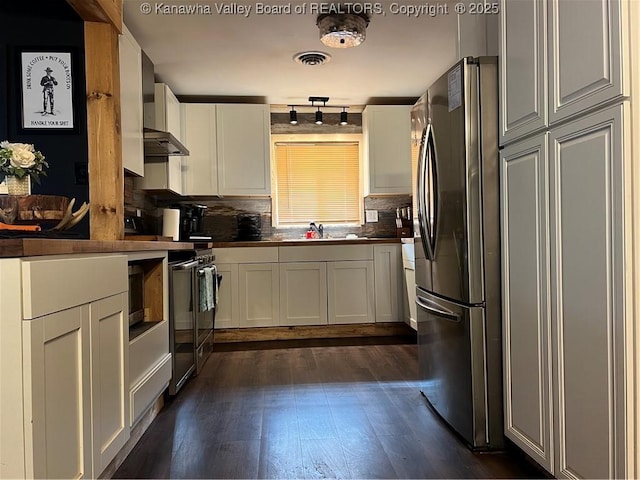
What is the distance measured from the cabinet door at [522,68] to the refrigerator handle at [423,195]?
0.52 meters

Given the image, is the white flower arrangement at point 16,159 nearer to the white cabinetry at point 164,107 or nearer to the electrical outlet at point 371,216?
the white cabinetry at point 164,107

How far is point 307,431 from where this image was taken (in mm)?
→ 2105

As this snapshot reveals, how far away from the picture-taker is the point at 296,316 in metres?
4.08

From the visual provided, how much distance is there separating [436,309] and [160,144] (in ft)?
7.60

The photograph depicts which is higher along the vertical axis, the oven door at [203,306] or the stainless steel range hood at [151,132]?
the stainless steel range hood at [151,132]

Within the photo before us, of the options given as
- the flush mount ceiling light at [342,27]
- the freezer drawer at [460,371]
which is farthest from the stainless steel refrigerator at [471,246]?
the flush mount ceiling light at [342,27]

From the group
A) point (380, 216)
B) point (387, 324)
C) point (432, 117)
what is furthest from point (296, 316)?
point (432, 117)

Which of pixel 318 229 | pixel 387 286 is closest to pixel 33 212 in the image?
pixel 387 286

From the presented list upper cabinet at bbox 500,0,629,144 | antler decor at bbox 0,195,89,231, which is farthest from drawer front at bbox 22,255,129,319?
upper cabinet at bbox 500,0,629,144

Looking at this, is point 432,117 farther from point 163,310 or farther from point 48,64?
point 48,64

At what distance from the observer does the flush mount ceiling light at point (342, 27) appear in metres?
2.68

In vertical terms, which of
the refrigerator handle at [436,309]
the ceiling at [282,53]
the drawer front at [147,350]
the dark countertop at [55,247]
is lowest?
the drawer front at [147,350]

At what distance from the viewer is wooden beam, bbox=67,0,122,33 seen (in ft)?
7.32

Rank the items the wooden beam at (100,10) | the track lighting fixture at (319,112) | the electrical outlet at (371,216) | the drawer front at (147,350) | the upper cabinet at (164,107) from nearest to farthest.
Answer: the drawer front at (147,350) < the wooden beam at (100,10) < the upper cabinet at (164,107) < the track lighting fixture at (319,112) < the electrical outlet at (371,216)
